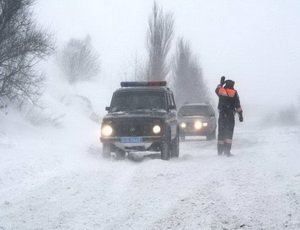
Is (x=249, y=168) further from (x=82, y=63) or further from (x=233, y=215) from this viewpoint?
(x=82, y=63)

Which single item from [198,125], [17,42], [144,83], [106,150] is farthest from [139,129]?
[198,125]

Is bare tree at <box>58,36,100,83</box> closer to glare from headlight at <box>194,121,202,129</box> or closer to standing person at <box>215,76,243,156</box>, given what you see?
glare from headlight at <box>194,121,202,129</box>

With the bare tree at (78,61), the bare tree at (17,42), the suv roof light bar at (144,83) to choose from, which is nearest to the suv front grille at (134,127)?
the suv roof light bar at (144,83)

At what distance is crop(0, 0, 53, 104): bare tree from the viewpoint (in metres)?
16.2

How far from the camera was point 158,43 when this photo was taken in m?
41.0

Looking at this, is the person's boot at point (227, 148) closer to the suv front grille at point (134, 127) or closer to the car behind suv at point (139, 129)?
the car behind suv at point (139, 129)

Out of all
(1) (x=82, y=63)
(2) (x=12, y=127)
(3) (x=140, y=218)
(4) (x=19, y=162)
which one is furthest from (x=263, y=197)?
(1) (x=82, y=63)

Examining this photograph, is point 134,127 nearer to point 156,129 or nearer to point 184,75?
point 156,129

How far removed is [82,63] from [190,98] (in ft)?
61.2

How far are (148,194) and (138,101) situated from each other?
6216 mm

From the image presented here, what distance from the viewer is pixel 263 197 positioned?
21.6ft

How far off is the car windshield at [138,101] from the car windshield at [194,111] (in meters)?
9.65

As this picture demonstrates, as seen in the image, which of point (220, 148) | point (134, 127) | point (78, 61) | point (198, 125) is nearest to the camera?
point (134, 127)

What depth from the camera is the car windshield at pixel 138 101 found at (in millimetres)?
13078
